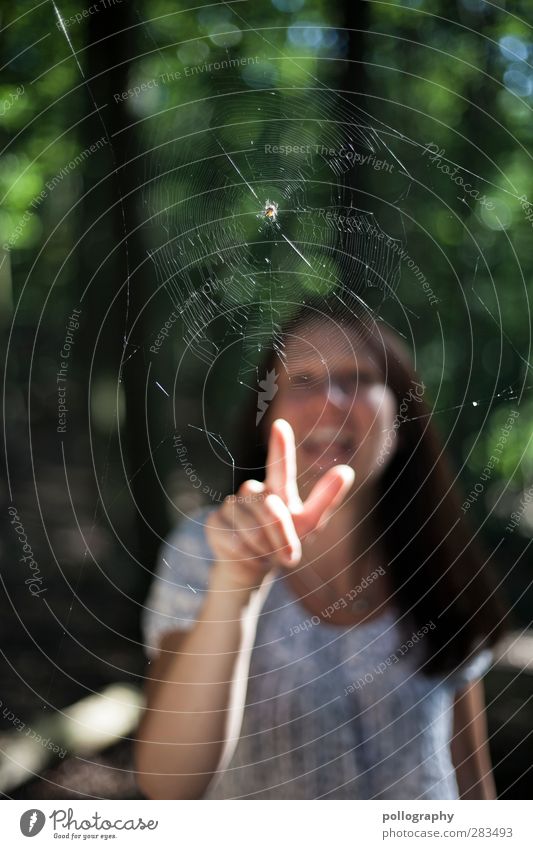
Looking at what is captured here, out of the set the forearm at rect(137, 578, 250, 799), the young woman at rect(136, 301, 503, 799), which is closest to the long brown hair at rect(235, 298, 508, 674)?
the young woman at rect(136, 301, 503, 799)

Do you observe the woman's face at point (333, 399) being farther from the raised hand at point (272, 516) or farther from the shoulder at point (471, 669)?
the shoulder at point (471, 669)

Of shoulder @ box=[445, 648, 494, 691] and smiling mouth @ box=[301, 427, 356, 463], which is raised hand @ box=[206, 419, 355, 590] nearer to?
smiling mouth @ box=[301, 427, 356, 463]

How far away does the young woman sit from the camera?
56 cm

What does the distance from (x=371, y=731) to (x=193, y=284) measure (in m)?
0.37

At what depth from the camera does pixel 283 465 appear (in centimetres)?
55

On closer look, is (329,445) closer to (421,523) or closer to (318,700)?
(421,523)

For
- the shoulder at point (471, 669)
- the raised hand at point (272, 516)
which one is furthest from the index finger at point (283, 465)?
the shoulder at point (471, 669)

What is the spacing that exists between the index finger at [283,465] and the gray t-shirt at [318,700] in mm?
61

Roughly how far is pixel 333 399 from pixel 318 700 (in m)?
0.23

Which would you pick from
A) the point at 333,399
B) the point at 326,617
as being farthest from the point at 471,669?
the point at 333,399

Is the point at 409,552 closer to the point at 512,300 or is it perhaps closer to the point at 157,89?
the point at 512,300

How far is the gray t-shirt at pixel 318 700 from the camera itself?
564mm
